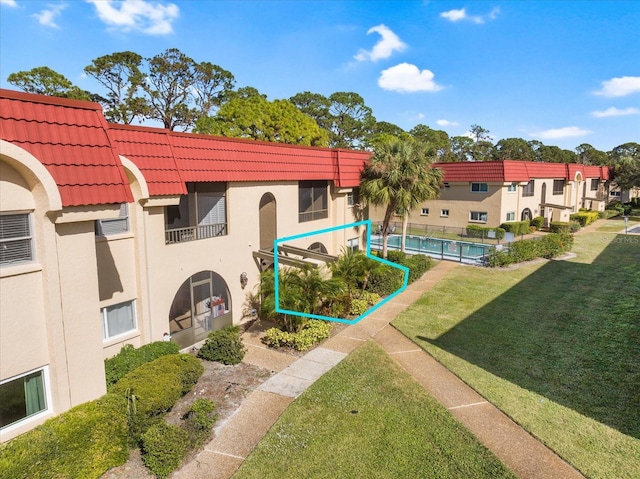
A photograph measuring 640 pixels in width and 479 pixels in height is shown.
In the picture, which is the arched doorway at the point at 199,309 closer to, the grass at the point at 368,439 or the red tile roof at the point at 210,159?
the red tile roof at the point at 210,159

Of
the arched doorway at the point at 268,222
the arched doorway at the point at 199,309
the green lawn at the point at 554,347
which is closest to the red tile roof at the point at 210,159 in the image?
the arched doorway at the point at 268,222

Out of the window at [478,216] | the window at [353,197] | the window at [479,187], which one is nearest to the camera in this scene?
the window at [353,197]

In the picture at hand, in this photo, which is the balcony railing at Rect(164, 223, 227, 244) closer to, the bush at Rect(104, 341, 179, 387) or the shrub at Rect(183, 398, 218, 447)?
the bush at Rect(104, 341, 179, 387)

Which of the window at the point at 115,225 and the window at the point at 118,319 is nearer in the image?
the window at the point at 115,225

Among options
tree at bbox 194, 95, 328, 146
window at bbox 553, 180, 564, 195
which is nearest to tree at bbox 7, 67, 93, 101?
tree at bbox 194, 95, 328, 146

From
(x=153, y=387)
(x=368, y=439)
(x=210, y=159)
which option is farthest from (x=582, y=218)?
(x=153, y=387)

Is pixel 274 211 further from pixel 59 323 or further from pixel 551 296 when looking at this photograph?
pixel 551 296

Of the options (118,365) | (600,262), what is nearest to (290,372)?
(118,365)
